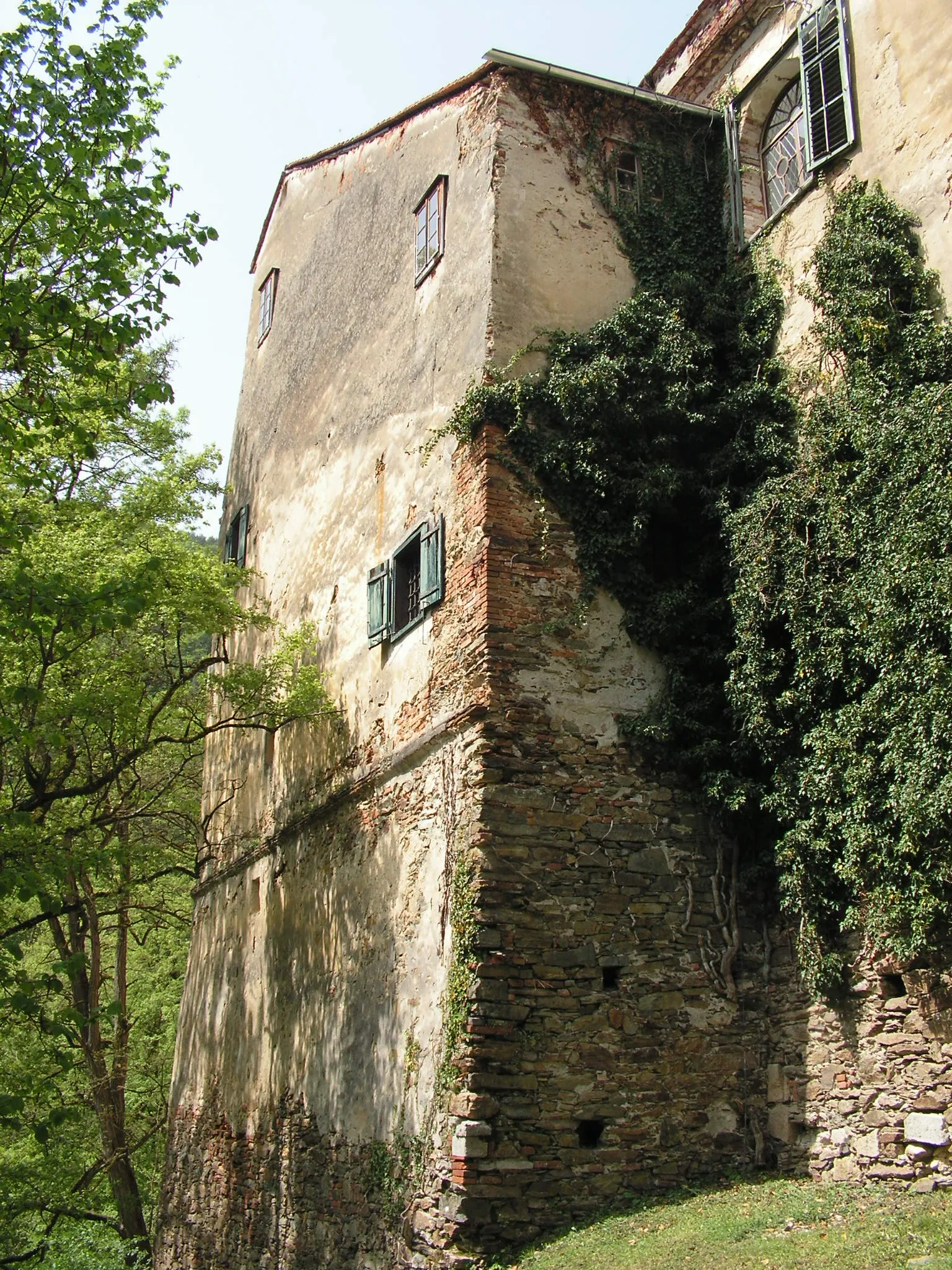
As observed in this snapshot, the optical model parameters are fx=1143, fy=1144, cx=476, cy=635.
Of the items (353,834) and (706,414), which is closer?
(706,414)

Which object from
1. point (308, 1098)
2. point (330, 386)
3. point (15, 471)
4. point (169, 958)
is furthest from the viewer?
point (169, 958)

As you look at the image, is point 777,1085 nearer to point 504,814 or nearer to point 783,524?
point 504,814

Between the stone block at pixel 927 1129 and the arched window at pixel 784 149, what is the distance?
26.7ft

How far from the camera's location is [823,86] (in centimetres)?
1073

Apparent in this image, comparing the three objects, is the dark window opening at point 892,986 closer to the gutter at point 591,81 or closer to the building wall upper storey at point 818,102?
the building wall upper storey at point 818,102

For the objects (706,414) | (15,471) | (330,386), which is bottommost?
(15,471)

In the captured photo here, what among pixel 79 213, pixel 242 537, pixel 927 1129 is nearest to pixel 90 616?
pixel 79 213

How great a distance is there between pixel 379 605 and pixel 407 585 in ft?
1.47

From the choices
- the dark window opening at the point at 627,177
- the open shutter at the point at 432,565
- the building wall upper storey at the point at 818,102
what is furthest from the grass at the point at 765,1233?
the dark window opening at the point at 627,177

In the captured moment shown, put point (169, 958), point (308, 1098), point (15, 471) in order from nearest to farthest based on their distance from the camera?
point (15, 471)
point (308, 1098)
point (169, 958)

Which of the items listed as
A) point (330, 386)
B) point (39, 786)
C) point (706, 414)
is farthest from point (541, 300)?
point (39, 786)

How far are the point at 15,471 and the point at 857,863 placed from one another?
7.30 m

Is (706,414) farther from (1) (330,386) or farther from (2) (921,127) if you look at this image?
(1) (330,386)

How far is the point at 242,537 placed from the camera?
17.7m
